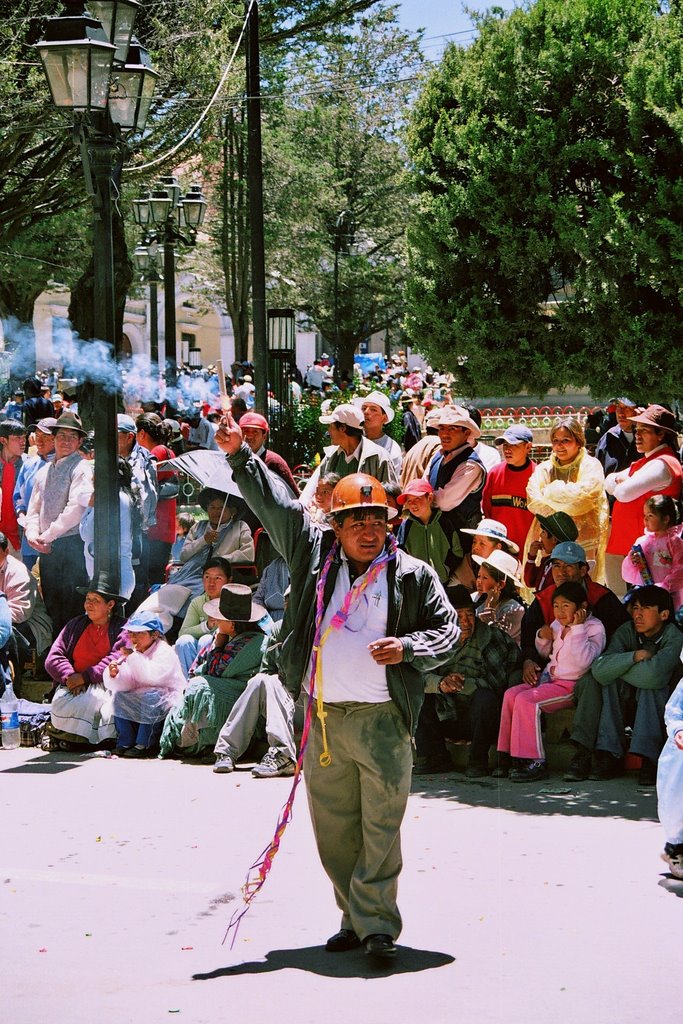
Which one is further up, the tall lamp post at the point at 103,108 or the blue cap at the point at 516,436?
the tall lamp post at the point at 103,108

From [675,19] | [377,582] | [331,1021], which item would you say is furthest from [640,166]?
[331,1021]

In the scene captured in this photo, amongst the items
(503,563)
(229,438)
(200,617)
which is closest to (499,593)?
(503,563)

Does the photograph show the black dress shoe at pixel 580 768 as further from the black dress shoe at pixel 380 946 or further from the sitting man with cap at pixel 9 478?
the sitting man with cap at pixel 9 478

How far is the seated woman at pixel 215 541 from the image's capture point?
1010cm

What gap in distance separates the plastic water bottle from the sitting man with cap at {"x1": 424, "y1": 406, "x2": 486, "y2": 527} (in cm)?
328

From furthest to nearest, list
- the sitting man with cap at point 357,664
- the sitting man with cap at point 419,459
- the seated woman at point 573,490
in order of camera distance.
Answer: the sitting man with cap at point 419,459, the seated woman at point 573,490, the sitting man with cap at point 357,664

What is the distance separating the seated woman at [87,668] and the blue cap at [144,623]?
21 cm

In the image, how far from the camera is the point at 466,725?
8719 mm

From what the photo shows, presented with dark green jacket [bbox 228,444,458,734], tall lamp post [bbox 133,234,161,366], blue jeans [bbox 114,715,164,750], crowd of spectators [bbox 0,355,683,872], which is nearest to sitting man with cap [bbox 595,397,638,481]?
crowd of spectators [bbox 0,355,683,872]

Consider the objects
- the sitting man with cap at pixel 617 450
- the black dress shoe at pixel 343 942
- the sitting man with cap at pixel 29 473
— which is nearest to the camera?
the black dress shoe at pixel 343 942

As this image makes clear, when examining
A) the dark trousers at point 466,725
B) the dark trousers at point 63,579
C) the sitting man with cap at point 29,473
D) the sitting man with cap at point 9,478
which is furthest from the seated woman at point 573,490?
the sitting man with cap at point 9,478

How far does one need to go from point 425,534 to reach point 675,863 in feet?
10.3

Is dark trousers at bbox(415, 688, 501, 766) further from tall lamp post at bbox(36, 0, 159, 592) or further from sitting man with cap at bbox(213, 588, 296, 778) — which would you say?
tall lamp post at bbox(36, 0, 159, 592)

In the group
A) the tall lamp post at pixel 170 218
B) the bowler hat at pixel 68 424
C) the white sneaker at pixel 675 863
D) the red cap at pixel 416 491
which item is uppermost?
the tall lamp post at pixel 170 218
